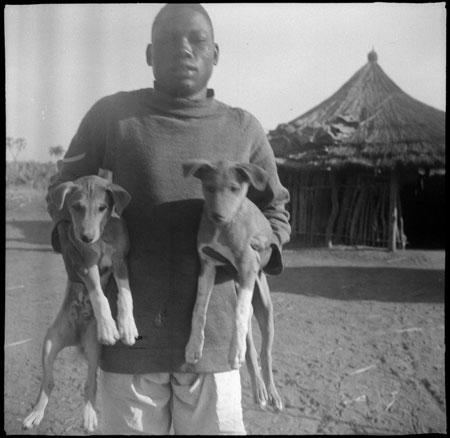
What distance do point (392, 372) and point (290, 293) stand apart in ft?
9.02

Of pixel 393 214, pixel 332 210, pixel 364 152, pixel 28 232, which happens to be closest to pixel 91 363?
pixel 364 152

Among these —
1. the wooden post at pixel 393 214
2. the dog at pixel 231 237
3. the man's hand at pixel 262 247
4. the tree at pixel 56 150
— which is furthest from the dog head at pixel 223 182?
the wooden post at pixel 393 214

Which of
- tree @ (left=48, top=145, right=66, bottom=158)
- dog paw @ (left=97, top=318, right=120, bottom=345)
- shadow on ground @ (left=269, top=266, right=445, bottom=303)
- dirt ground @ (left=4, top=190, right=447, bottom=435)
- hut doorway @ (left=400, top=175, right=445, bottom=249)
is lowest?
shadow on ground @ (left=269, top=266, right=445, bottom=303)

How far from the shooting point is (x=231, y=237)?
1730 mm

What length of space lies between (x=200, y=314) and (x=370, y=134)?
10013 millimetres

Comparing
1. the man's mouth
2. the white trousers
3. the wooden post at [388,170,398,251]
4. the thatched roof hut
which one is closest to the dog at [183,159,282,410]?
the white trousers

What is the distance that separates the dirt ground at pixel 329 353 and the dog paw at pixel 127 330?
194 centimetres

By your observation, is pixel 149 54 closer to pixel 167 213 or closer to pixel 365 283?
pixel 167 213

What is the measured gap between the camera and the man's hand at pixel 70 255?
5.59 feet

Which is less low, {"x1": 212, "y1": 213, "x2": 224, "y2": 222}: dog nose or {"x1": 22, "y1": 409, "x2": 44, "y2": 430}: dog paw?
{"x1": 212, "y1": 213, "x2": 224, "y2": 222}: dog nose

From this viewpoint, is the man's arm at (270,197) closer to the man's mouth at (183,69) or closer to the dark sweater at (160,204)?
the dark sweater at (160,204)

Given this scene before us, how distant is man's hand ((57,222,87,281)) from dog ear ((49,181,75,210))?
13 centimetres

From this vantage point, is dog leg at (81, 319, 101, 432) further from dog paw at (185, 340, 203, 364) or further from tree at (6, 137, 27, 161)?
tree at (6, 137, 27, 161)

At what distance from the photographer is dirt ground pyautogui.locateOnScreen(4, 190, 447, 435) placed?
11.6ft
